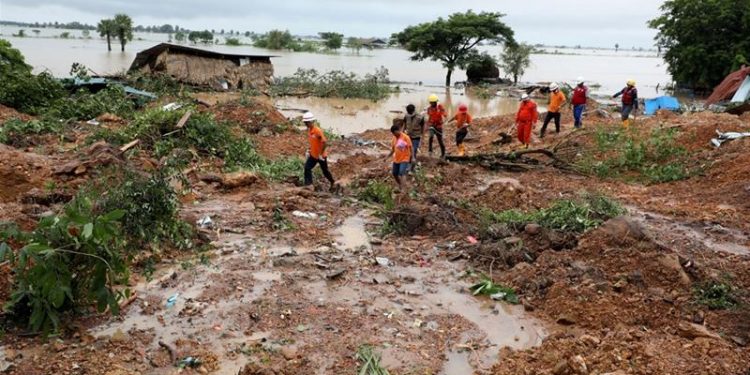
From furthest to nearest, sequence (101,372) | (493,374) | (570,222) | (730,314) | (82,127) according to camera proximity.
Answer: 1. (82,127)
2. (570,222)
3. (730,314)
4. (493,374)
5. (101,372)

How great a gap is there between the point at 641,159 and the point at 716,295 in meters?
6.26

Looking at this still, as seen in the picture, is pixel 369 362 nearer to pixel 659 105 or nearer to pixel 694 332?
pixel 694 332

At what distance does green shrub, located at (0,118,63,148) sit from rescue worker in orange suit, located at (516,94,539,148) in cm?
961

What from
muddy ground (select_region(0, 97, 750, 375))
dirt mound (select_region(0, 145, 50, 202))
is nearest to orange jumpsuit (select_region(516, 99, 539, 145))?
muddy ground (select_region(0, 97, 750, 375))

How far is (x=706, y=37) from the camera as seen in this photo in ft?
95.8

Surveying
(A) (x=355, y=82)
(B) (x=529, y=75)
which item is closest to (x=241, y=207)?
(A) (x=355, y=82)

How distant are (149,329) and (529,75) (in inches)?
1751

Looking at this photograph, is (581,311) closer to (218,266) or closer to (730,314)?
(730,314)

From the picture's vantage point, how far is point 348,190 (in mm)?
9219

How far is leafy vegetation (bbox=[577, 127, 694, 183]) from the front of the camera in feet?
34.7

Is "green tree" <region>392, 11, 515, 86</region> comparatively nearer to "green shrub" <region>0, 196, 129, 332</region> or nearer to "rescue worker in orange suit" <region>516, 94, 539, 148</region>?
"rescue worker in orange suit" <region>516, 94, 539, 148</region>

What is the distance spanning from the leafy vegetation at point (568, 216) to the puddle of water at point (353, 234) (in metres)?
1.59

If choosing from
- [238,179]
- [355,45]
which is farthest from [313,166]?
[355,45]

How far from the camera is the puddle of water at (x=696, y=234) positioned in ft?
23.0
